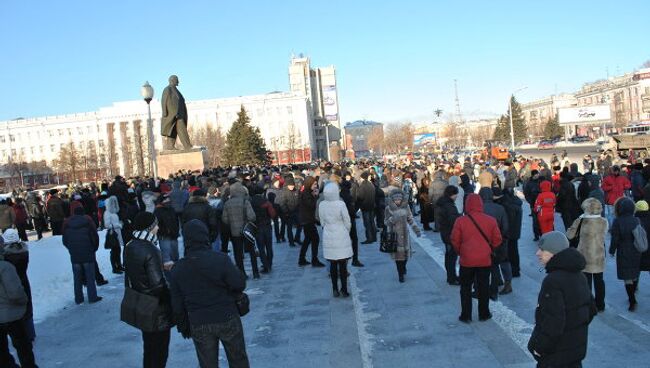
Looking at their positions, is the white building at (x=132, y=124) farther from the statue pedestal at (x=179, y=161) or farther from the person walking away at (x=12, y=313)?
the person walking away at (x=12, y=313)

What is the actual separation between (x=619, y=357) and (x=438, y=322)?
2.22 metres

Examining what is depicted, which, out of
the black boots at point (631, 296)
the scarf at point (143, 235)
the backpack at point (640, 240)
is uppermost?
the scarf at point (143, 235)

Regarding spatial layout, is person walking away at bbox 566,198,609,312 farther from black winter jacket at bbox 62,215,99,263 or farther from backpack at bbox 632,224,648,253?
black winter jacket at bbox 62,215,99,263

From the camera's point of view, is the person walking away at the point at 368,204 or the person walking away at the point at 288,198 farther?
the person walking away at the point at 368,204

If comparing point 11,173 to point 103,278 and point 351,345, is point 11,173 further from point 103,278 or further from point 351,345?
point 351,345

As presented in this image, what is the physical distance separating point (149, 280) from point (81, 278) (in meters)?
5.76

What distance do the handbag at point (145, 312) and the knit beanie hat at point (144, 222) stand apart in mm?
579

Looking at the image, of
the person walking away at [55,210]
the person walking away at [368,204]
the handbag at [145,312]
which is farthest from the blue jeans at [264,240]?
the person walking away at [55,210]

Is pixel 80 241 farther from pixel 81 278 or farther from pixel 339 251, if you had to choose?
pixel 339 251

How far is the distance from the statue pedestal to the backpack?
71.8 feet

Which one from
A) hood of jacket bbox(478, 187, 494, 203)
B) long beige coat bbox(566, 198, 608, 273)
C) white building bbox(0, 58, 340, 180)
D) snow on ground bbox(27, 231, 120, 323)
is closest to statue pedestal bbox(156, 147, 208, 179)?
snow on ground bbox(27, 231, 120, 323)

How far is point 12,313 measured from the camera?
20.2ft

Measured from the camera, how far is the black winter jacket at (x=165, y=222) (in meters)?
9.86

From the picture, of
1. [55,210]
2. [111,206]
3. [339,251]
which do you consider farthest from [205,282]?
[55,210]
